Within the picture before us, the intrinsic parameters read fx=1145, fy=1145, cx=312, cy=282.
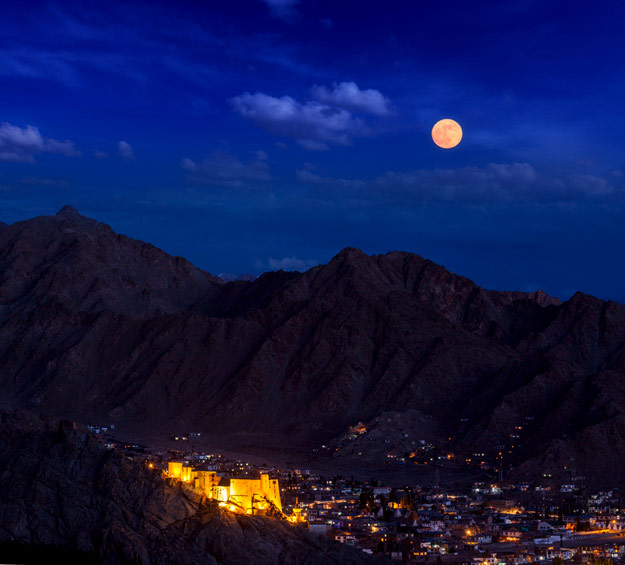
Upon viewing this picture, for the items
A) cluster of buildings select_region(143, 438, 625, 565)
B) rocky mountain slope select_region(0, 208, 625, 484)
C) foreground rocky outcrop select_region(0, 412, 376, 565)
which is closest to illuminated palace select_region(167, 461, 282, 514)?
cluster of buildings select_region(143, 438, 625, 565)

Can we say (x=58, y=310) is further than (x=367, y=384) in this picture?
Yes

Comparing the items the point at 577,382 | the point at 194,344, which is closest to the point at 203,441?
the point at 194,344

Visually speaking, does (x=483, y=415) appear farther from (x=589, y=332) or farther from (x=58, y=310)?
(x=58, y=310)

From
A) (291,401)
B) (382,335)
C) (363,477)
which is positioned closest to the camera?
(363,477)

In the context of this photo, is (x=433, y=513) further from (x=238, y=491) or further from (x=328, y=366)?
(x=328, y=366)

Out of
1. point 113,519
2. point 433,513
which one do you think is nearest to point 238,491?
point 113,519

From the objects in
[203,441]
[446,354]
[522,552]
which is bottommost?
[522,552]

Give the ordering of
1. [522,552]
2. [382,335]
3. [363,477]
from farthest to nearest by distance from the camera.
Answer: [382,335]
[363,477]
[522,552]

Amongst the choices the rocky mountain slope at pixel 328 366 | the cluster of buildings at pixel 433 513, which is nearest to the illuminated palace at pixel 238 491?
the cluster of buildings at pixel 433 513
